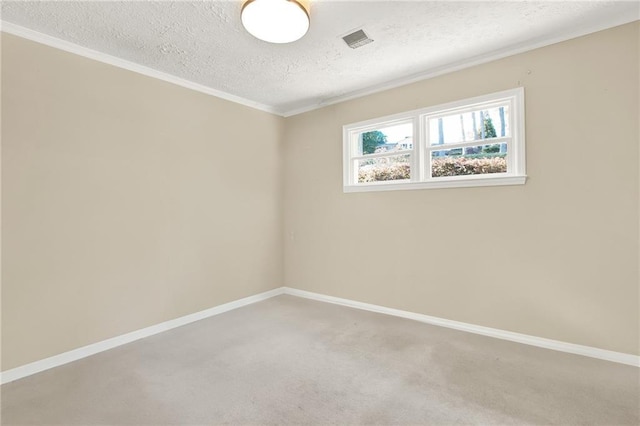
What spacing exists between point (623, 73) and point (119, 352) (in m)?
4.79

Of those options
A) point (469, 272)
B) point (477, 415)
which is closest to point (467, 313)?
point (469, 272)

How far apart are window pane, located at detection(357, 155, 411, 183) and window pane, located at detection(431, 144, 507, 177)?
0.34 meters

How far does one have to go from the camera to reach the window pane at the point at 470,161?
9.75 ft

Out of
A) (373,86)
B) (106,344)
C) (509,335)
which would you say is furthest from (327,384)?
(373,86)

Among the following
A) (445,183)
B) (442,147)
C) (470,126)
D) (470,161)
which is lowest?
(445,183)

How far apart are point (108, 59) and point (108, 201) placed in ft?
4.32

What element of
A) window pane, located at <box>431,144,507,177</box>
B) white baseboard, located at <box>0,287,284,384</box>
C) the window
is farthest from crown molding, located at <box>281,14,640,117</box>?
white baseboard, located at <box>0,287,284,384</box>

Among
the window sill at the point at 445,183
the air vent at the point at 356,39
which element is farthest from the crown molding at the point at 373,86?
the window sill at the point at 445,183

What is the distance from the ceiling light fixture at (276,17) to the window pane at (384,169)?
1.94 m

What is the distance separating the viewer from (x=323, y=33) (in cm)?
249

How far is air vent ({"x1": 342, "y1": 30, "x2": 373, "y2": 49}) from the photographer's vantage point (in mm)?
2510

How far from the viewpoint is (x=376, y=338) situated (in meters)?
2.92

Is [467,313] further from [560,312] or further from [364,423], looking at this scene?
[364,423]

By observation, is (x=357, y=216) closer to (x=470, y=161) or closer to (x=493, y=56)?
(x=470, y=161)
